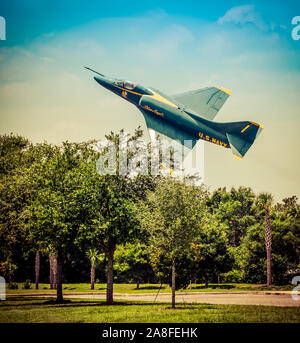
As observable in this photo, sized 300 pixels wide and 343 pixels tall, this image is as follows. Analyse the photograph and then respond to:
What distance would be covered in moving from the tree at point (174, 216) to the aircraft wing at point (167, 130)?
A: 8.36m

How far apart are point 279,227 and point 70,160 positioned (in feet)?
101

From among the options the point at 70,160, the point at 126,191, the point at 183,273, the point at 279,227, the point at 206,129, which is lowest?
the point at 183,273

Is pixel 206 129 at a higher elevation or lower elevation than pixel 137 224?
higher

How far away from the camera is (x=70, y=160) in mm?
29906


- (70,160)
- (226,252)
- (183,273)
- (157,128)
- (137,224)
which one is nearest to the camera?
(137,224)

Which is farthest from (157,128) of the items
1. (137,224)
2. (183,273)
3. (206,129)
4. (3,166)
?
(3,166)

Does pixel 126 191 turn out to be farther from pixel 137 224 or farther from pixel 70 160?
pixel 70 160

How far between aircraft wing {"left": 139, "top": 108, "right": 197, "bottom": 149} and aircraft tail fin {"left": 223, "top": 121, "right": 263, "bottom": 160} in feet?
9.79

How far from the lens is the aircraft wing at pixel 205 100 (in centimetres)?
3459

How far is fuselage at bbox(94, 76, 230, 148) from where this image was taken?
103 ft

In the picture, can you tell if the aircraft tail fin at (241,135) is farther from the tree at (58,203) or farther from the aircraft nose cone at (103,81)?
the tree at (58,203)

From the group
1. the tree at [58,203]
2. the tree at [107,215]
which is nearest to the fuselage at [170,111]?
the tree at [107,215]
